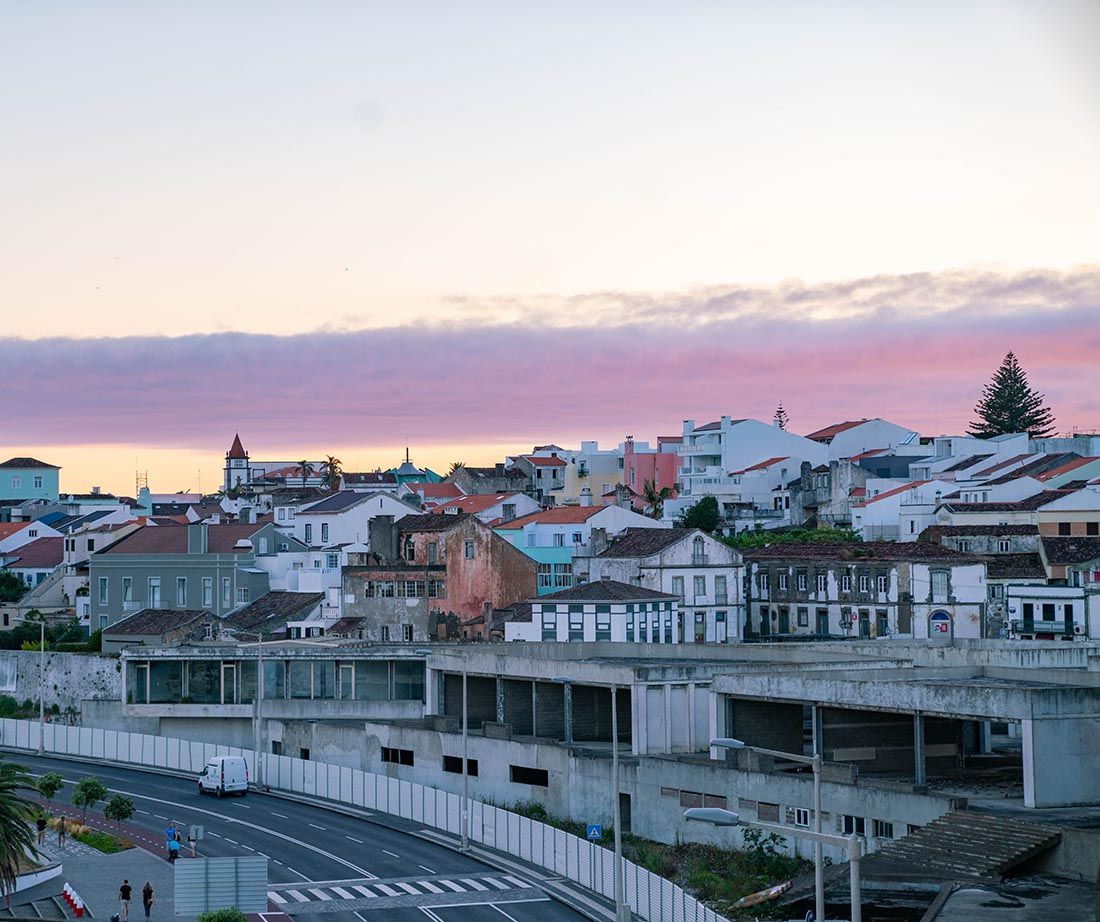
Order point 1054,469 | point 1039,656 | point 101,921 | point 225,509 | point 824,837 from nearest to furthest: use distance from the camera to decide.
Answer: point 824,837 → point 101,921 → point 1039,656 → point 1054,469 → point 225,509

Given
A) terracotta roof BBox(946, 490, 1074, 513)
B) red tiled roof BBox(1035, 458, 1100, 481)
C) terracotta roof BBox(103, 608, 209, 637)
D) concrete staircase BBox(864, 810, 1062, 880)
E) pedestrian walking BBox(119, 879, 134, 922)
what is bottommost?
pedestrian walking BBox(119, 879, 134, 922)

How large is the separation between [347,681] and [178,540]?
3408cm

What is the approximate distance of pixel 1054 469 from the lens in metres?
130

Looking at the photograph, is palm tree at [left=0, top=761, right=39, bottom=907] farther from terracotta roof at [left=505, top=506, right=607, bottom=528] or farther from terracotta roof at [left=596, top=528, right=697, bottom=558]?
terracotta roof at [left=505, top=506, right=607, bottom=528]

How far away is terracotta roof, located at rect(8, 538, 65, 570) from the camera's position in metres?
144

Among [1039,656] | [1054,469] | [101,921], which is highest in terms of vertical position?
[1054,469]

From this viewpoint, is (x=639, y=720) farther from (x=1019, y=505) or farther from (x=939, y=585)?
(x=1019, y=505)

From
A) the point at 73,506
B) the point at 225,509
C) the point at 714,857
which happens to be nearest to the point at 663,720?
the point at 714,857

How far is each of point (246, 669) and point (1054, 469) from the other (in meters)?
65.6

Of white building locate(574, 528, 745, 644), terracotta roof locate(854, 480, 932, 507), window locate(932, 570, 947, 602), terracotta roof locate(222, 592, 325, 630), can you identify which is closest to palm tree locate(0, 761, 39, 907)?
terracotta roof locate(222, 592, 325, 630)

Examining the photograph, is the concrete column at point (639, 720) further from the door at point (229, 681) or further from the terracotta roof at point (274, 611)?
the terracotta roof at point (274, 611)

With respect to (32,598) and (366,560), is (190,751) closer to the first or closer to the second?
(366,560)

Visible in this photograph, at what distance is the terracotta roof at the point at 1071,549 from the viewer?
104 meters

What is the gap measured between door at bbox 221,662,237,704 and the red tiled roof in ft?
206
